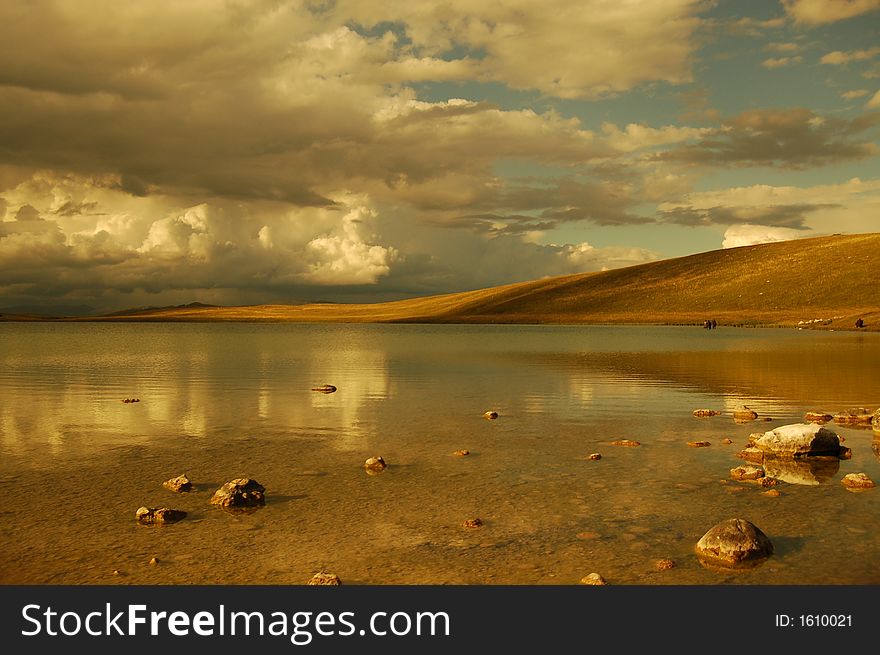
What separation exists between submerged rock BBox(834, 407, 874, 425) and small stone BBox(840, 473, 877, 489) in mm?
10015

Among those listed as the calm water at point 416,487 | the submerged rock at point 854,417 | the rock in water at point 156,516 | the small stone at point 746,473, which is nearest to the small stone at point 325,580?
the calm water at point 416,487

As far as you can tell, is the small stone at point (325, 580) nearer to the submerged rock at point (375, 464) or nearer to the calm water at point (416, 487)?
the calm water at point (416, 487)

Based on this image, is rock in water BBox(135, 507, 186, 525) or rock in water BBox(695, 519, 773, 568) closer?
rock in water BBox(695, 519, 773, 568)

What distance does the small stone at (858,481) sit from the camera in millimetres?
17016

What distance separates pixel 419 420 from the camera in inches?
1115

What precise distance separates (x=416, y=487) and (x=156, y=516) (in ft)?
19.4

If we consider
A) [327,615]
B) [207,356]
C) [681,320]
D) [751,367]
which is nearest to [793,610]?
[327,615]

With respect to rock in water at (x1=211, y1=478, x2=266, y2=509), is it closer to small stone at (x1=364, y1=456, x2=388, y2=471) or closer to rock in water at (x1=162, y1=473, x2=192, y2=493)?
rock in water at (x1=162, y1=473, x2=192, y2=493)

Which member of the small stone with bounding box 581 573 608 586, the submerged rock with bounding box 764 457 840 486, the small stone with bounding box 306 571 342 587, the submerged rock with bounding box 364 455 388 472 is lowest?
the small stone with bounding box 581 573 608 586

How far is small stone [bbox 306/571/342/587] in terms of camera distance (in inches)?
433

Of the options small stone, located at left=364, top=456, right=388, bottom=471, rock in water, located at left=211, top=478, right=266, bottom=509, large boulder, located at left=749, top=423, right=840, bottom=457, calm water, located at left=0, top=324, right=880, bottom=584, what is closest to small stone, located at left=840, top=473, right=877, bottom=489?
calm water, located at left=0, top=324, right=880, bottom=584

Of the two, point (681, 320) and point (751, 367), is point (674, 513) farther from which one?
point (681, 320)

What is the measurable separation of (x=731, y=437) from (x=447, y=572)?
50.1 ft

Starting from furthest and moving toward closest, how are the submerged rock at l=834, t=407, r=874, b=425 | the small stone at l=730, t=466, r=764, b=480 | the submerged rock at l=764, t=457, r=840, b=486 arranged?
the submerged rock at l=834, t=407, r=874, b=425 → the submerged rock at l=764, t=457, r=840, b=486 → the small stone at l=730, t=466, r=764, b=480
